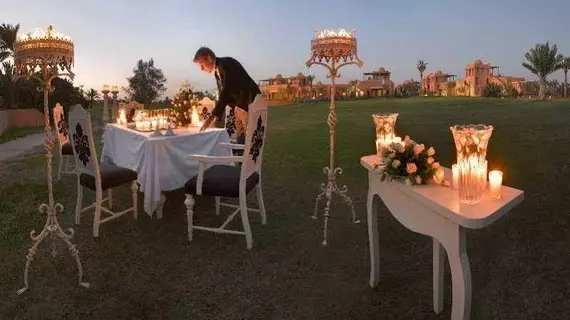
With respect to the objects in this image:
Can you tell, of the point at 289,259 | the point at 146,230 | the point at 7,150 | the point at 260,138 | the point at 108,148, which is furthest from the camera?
the point at 7,150

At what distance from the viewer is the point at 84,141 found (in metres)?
4.09

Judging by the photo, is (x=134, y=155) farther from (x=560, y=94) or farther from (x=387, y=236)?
(x=560, y=94)

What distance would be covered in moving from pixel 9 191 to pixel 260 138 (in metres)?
4.37

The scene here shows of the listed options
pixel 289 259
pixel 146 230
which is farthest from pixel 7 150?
pixel 289 259

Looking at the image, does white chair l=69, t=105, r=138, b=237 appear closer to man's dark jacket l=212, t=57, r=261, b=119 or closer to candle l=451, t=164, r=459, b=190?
man's dark jacket l=212, t=57, r=261, b=119

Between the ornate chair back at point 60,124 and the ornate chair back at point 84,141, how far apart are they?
7.98 feet

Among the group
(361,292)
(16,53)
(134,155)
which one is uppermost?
(16,53)

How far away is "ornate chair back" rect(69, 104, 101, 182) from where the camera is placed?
4.02 m

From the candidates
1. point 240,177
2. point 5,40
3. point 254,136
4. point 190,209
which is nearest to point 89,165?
point 190,209

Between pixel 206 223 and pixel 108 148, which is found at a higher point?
pixel 108 148

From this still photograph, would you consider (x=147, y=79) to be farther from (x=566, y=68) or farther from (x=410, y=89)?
(x=566, y=68)

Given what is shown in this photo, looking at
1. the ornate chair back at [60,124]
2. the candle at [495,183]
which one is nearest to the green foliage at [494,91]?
the ornate chair back at [60,124]

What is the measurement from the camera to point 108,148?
6043 mm

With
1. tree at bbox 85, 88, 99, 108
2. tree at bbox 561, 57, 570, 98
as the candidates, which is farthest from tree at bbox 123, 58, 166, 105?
tree at bbox 561, 57, 570, 98
